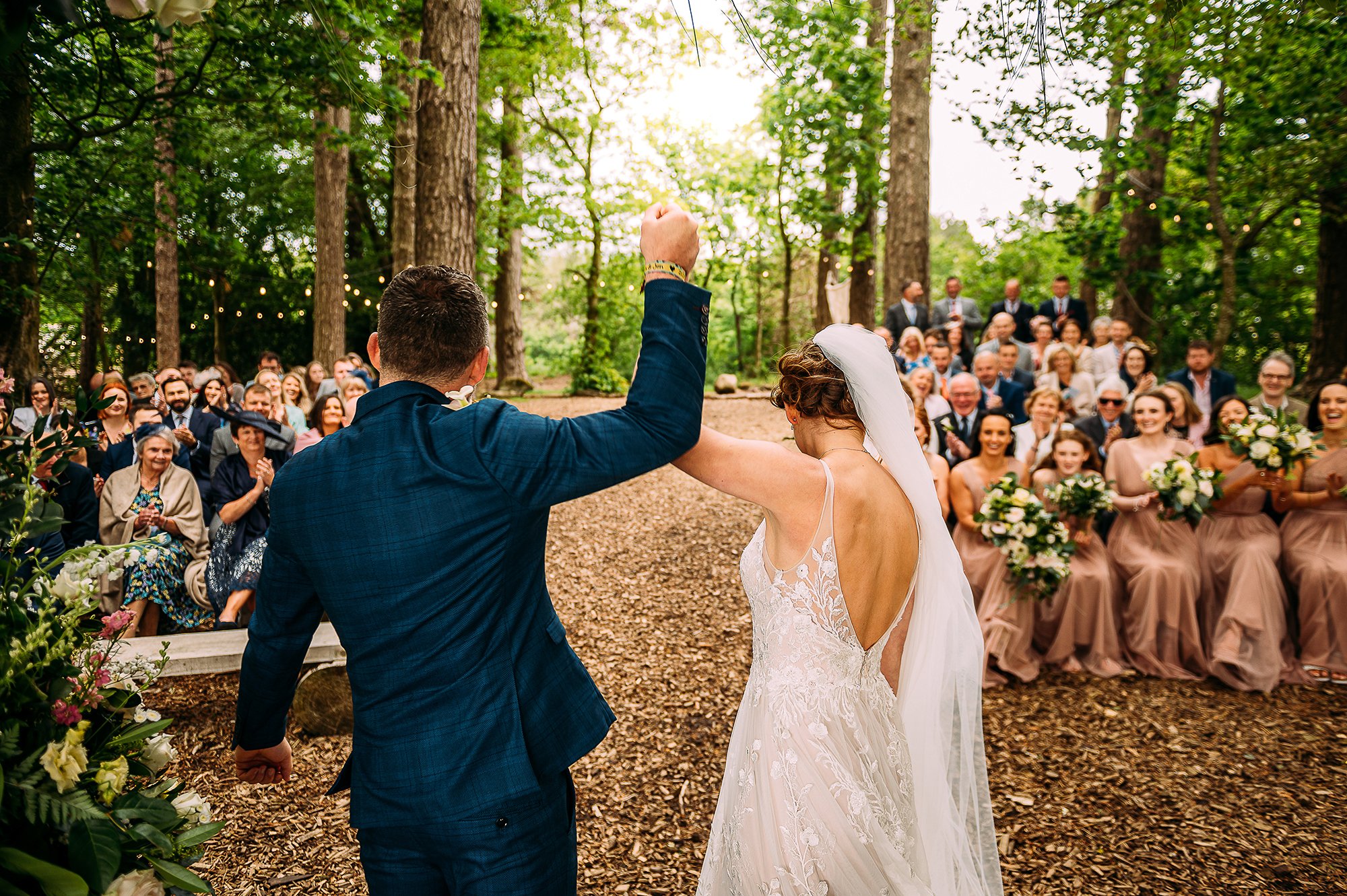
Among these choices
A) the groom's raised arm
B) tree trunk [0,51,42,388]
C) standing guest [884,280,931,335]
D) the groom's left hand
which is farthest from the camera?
standing guest [884,280,931,335]

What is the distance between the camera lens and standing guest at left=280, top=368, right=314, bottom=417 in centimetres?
814

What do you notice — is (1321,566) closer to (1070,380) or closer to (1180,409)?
(1180,409)

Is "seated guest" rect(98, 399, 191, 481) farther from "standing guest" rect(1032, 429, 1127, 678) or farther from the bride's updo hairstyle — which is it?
"standing guest" rect(1032, 429, 1127, 678)

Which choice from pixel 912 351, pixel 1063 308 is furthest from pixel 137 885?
pixel 1063 308

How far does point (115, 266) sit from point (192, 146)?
26.9 feet

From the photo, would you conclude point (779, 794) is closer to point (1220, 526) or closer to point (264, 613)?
point (264, 613)

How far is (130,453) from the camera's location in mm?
5973

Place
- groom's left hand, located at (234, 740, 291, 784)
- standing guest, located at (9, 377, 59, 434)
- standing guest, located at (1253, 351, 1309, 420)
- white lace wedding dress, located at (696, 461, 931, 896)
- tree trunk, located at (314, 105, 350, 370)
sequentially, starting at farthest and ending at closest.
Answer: tree trunk, located at (314, 105, 350, 370)
standing guest, located at (9, 377, 59, 434)
standing guest, located at (1253, 351, 1309, 420)
white lace wedding dress, located at (696, 461, 931, 896)
groom's left hand, located at (234, 740, 291, 784)

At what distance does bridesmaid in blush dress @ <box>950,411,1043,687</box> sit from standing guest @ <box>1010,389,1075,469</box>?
316 mm

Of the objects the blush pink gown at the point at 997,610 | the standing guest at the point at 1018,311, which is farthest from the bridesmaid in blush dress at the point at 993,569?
the standing guest at the point at 1018,311

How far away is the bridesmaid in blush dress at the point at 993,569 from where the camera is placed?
16.7 feet

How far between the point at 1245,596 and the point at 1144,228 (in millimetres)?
7864

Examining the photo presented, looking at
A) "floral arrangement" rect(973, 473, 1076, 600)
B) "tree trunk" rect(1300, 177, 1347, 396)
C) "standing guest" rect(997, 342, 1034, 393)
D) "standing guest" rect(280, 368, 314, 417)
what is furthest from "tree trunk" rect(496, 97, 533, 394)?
"tree trunk" rect(1300, 177, 1347, 396)

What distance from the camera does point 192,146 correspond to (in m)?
8.69
